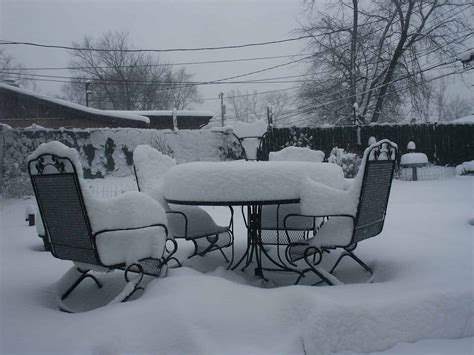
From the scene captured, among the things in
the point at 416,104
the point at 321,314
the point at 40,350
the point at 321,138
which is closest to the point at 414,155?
the point at 321,138

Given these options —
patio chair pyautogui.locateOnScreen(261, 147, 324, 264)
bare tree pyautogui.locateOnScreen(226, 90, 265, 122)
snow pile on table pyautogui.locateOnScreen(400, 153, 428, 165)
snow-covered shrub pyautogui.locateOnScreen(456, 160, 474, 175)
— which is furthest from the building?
bare tree pyautogui.locateOnScreen(226, 90, 265, 122)

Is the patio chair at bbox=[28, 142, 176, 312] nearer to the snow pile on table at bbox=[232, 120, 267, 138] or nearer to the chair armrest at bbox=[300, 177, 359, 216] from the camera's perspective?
the chair armrest at bbox=[300, 177, 359, 216]

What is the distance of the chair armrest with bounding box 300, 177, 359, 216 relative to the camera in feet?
6.89

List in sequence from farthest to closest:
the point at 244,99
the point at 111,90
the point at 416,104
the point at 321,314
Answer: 1. the point at 244,99
2. the point at 111,90
3. the point at 416,104
4. the point at 321,314

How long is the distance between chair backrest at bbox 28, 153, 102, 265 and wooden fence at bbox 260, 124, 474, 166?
1052 centimetres

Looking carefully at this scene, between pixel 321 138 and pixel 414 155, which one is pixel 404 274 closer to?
pixel 414 155

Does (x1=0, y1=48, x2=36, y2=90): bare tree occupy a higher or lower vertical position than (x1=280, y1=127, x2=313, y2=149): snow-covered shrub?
higher

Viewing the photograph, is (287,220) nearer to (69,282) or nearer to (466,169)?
(69,282)

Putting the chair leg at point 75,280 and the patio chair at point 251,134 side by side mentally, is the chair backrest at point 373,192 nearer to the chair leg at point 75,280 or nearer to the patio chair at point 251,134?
the patio chair at point 251,134

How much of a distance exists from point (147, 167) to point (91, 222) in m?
1.18

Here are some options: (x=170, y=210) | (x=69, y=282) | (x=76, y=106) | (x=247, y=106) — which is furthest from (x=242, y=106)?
(x=69, y=282)

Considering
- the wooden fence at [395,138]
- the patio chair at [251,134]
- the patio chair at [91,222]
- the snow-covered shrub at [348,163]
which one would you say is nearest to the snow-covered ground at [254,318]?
the patio chair at [91,222]

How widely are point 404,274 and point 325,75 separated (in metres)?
17.3

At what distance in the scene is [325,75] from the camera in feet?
59.9
